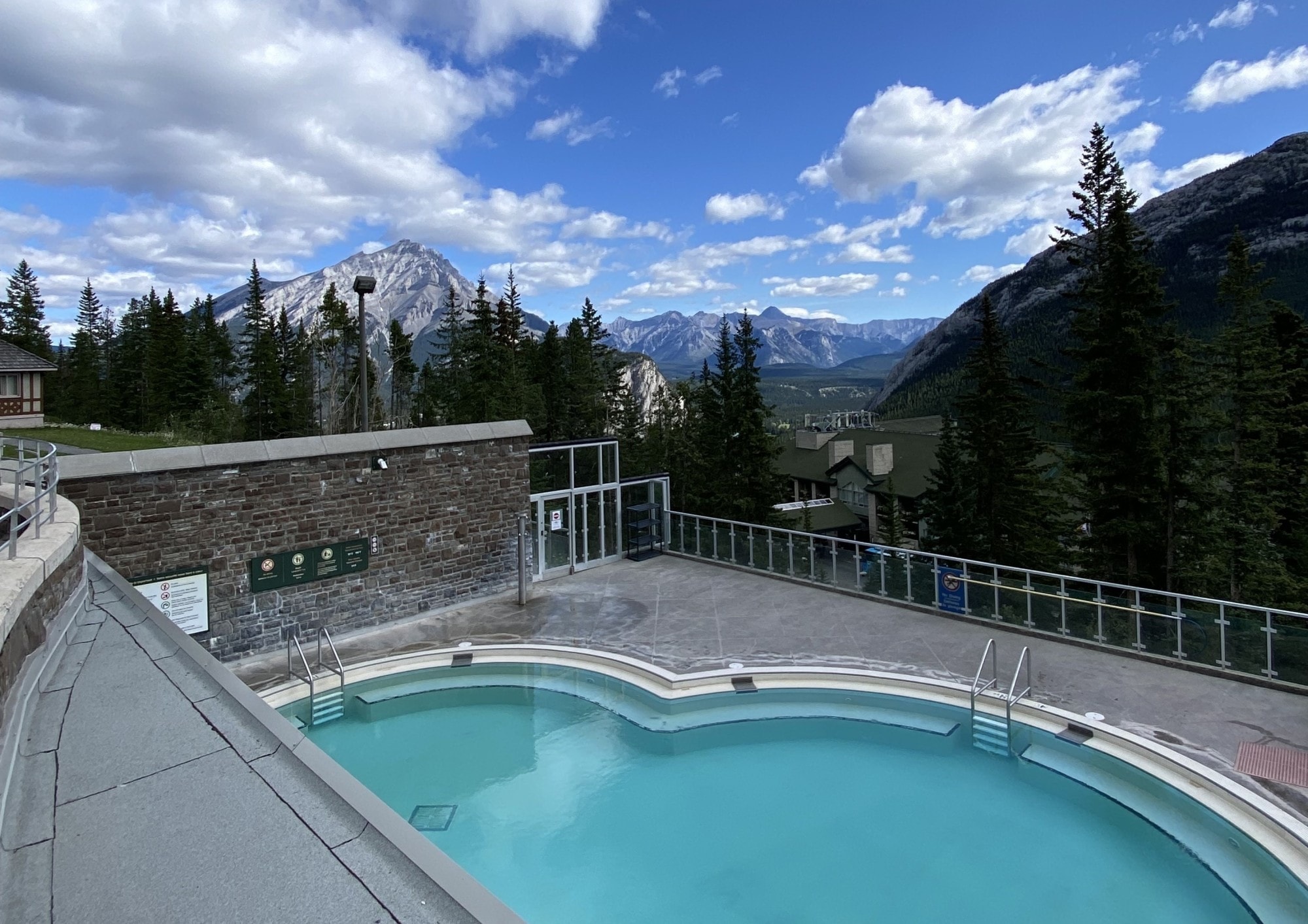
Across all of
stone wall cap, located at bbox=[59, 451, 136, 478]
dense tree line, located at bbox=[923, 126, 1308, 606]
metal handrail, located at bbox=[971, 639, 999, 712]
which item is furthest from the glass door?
dense tree line, located at bbox=[923, 126, 1308, 606]

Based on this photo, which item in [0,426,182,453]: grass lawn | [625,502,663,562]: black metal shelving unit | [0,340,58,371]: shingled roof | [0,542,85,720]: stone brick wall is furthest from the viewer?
[0,340,58,371]: shingled roof

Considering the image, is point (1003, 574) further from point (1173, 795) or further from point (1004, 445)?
point (1004, 445)

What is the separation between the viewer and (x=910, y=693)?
9492mm

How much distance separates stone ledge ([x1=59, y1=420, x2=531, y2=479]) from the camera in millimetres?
9492

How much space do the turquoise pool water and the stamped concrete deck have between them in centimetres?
84

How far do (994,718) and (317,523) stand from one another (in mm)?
10169

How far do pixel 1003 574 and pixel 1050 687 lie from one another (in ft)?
10.1

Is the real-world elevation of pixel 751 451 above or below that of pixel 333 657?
above

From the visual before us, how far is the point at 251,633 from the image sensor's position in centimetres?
1080

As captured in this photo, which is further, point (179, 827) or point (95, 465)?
point (95, 465)

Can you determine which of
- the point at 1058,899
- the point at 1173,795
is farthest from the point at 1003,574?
the point at 1058,899

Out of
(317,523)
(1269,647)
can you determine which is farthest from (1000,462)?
(317,523)

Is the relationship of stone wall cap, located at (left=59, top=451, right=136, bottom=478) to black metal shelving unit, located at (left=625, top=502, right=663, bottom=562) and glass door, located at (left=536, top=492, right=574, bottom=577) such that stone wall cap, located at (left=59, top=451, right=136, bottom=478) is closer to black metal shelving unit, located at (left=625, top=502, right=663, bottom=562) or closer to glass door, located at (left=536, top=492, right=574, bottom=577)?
glass door, located at (left=536, top=492, right=574, bottom=577)

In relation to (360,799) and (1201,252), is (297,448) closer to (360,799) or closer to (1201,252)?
(360,799)
